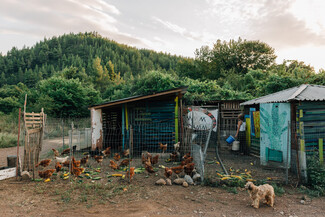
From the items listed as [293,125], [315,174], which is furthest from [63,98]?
[315,174]

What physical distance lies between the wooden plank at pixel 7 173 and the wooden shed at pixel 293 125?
8.90 m

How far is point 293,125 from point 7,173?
9741 mm

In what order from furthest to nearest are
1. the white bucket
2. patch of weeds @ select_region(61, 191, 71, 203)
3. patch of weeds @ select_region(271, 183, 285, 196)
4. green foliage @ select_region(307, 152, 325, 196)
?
1. the white bucket
2. green foliage @ select_region(307, 152, 325, 196)
3. patch of weeds @ select_region(271, 183, 285, 196)
4. patch of weeds @ select_region(61, 191, 71, 203)

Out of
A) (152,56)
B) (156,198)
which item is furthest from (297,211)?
(152,56)

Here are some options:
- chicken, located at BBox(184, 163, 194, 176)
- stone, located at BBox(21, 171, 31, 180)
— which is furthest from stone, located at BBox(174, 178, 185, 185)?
stone, located at BBox(21, 171, 31, 180)

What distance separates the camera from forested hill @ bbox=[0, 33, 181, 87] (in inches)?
2787

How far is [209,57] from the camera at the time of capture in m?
39.4

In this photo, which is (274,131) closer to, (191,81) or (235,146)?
(235,146)

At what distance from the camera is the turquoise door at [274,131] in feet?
25.3

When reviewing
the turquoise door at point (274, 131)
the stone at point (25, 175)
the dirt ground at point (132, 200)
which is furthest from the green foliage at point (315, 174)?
the stone at point (25, 175)

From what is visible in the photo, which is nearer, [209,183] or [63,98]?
[209,183]

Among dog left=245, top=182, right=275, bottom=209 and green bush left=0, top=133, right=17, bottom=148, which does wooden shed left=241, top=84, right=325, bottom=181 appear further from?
green bush left=0, top=133, right=17, bottom=148

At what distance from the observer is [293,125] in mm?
7105

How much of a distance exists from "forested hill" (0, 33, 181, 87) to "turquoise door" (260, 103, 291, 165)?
205 ft
